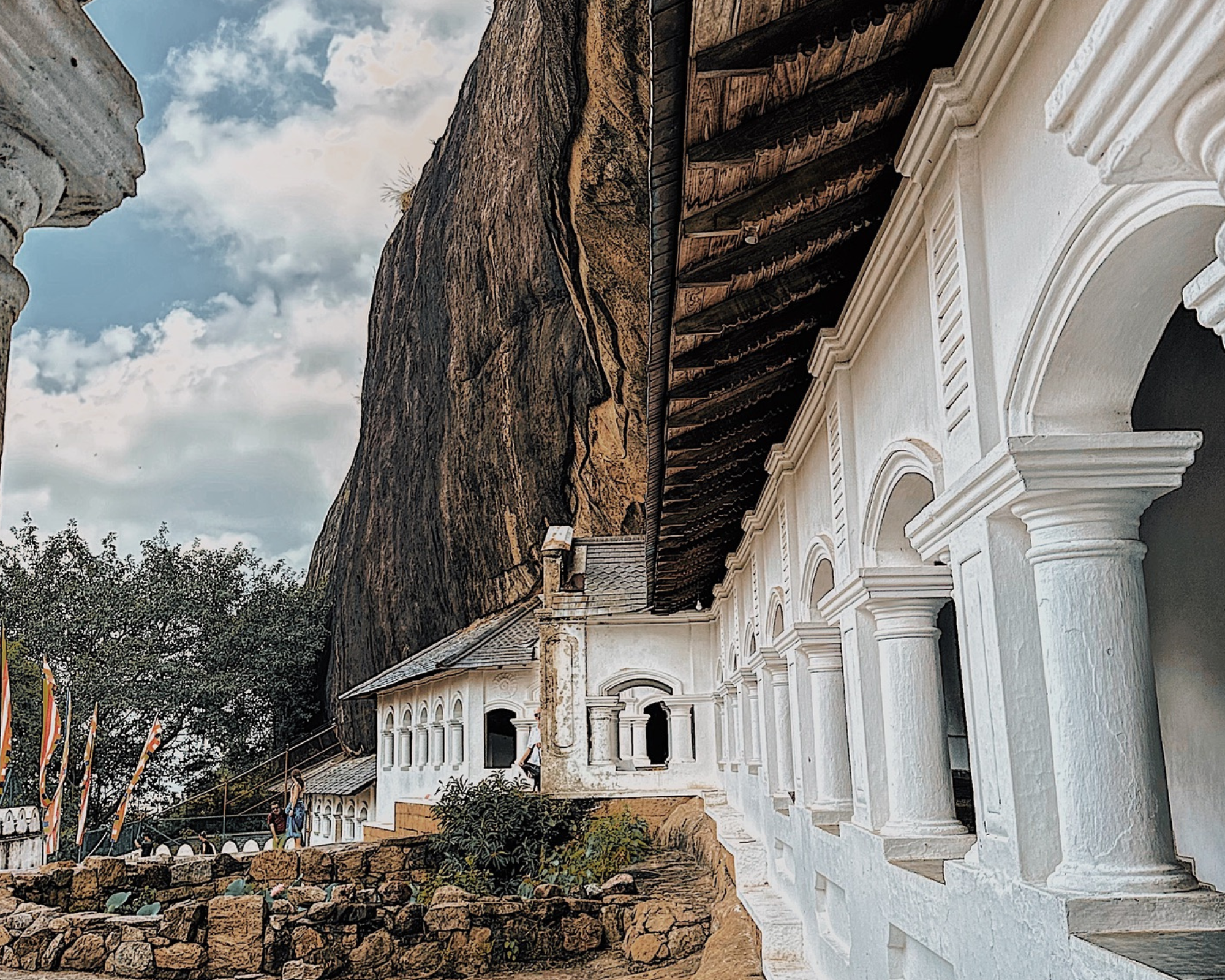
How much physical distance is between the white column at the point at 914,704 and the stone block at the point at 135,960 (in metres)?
9.42

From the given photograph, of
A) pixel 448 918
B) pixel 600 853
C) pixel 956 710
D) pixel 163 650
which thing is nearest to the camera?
pixel 956 710

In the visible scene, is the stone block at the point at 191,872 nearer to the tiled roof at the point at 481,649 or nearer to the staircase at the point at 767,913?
the staircase at the point at 767,913

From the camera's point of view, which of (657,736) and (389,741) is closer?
(389,741)

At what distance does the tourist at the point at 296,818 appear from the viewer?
26547mm

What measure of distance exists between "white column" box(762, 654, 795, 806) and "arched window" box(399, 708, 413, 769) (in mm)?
17557

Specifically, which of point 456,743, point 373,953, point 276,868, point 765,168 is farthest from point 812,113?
point 456,743

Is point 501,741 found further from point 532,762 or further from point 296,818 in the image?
point 532,762

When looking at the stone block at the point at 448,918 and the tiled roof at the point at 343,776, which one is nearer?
the stone block at the point at 448,918

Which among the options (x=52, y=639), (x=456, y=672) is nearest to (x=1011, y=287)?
(x=456, y=672)

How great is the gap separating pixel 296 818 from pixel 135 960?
16004mm

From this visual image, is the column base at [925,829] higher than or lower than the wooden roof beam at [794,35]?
lower

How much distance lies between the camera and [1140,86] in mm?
1820

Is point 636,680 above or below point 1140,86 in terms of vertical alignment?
above

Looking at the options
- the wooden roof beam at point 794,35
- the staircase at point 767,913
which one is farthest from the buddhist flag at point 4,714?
the wooden roof beam at point 794,35
